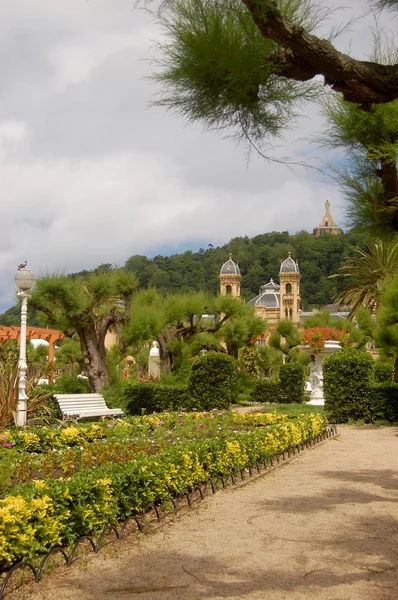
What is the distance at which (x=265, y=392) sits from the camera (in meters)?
22.5

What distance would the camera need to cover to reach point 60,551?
3922mm

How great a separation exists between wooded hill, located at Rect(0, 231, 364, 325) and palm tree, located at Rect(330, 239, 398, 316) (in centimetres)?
3806

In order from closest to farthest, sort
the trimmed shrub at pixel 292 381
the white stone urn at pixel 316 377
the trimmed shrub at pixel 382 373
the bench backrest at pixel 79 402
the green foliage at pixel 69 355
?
the bench backrest at pixel 79 402
the trimmed shrub at pixel 382 373
the white stone urn at pixel 316 377
the trimmed shrub at pixel 292 381
the green foliage at pixel 69 355

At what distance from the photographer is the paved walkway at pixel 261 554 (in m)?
3.45

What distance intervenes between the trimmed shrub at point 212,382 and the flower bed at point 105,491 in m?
5.81

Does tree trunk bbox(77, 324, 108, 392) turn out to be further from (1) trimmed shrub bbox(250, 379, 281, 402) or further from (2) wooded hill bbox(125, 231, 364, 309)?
(2) wooded hill bbox(125, 231, 364, 309)

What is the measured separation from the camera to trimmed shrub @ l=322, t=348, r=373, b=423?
13.4 m

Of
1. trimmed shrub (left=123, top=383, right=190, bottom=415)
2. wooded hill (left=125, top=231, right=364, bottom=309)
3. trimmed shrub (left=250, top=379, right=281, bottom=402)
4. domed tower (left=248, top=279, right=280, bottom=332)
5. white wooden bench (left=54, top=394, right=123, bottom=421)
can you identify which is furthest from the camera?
wooded hill (left=125, top=231, right=364, bottom=309)

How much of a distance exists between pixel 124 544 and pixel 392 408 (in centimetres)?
1018

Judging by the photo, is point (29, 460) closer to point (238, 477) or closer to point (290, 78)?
point (238, 477)

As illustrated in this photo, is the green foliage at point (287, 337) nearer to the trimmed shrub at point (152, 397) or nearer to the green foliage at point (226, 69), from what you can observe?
the trimmed shrub at point (152, 397)

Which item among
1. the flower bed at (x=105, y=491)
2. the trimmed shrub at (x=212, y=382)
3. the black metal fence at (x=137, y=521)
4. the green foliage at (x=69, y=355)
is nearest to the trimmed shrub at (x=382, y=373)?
the trimmed shrub at (x=212, y=382)

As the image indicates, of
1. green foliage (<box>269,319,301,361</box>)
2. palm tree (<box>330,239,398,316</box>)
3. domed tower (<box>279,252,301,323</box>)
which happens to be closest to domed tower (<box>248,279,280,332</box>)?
domed tower (<box>279,252,301,323</box>)

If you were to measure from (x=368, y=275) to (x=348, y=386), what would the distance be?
15.2 meters
